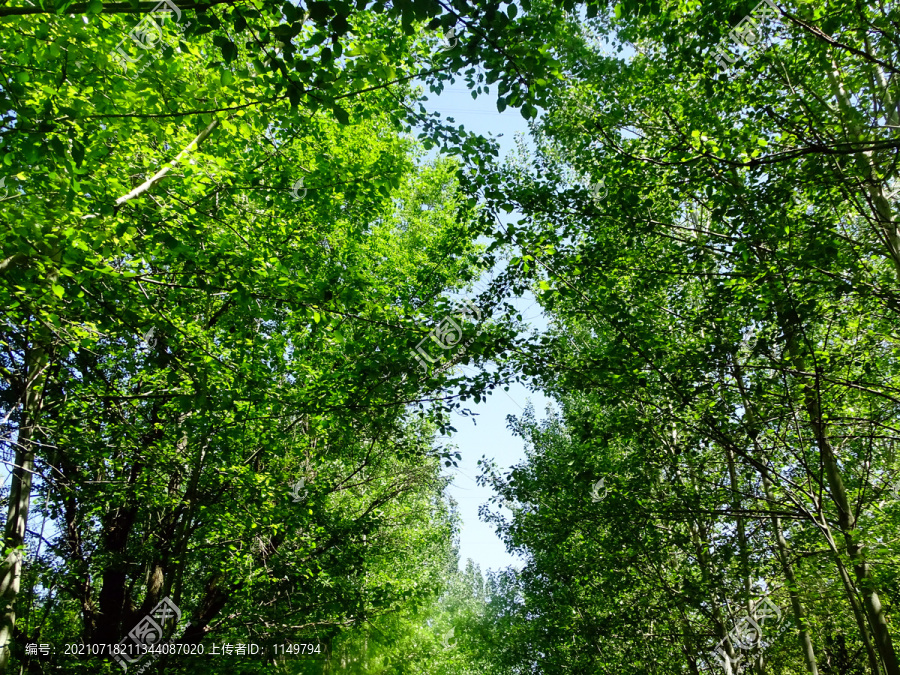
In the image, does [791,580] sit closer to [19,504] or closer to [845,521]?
[845,521]

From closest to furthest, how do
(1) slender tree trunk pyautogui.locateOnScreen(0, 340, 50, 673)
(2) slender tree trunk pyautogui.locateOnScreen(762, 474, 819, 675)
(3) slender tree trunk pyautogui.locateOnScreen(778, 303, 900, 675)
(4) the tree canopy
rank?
(4) the tree canopy → (3) slender tree trunk pyautogui.locateOnScreen(778, 303, 900, 675) → (1) slender tree trunk pyautogui.locateOnScreen(0, 340, 50, 673) → (2) slender tree trunk pyautogui.locateOnScreen(762, 474, 819, 675)

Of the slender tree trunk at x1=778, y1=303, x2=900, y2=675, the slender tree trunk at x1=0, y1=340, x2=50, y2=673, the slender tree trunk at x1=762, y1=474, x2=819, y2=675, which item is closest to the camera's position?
the slender tree trunk at x1=778, y1=303, x2=900, y2=675

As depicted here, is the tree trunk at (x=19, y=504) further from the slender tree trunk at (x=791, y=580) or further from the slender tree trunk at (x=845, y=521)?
the slender tree trunk at (x=791, y=580)

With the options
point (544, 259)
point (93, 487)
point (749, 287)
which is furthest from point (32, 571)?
point (749, 287)

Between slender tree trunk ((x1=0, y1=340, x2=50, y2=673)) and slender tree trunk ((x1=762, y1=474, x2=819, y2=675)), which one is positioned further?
slender tree trunk ((x1=762, y1=474, x2=819, y2=675))

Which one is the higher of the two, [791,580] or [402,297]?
[402,297]

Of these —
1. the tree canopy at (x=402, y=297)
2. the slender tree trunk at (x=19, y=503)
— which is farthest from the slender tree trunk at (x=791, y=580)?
the slender tree trunk at (x=19, y=503)

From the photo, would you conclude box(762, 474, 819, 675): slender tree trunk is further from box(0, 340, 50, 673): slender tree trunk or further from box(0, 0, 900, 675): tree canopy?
box(0, 340, 50, 673): slender tree trunk

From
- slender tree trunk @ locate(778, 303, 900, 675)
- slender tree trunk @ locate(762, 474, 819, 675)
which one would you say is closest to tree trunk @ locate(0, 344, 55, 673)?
slender tree trunk @ locate(778, 303, 900, 675)

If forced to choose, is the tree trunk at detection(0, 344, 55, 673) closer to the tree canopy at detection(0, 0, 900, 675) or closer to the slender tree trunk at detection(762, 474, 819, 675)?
the tree canopy at detection(0, 0, 900, 675)

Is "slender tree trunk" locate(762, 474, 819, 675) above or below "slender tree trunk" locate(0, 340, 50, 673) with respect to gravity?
below

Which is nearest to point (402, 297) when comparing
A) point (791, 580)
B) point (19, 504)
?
point (19, 504)

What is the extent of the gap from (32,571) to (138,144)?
644 centimetres

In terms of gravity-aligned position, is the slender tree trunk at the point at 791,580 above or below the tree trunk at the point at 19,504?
below
